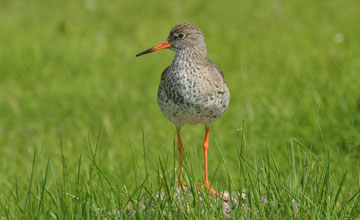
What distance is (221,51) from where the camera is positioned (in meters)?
9.45

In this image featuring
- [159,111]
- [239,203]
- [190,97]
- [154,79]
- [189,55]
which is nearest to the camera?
[239,203]

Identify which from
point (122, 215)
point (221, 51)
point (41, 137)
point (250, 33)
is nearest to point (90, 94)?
point (41, 137)

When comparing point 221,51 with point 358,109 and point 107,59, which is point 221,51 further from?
point 358,109

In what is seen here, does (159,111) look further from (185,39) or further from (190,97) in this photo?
(190,97)

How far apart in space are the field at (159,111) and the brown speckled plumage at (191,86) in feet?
1.02

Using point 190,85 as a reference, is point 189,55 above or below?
above

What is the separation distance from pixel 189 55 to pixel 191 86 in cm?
39

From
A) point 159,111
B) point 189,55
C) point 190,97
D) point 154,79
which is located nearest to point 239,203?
point 190,97

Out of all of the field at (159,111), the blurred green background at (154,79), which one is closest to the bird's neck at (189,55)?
the field at (159,111)

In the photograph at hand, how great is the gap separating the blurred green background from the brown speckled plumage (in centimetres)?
85

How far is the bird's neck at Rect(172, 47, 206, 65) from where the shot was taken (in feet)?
12.6

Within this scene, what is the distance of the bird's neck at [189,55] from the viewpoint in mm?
3850

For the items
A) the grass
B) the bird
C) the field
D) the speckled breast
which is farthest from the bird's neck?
the grass

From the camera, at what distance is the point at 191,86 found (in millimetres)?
3633
